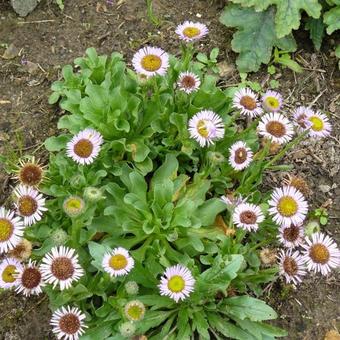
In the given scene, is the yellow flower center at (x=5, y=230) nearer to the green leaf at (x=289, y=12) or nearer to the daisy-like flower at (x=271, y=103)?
the daisy-like flower at (x=271, y=103)

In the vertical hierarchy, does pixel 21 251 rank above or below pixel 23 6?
below

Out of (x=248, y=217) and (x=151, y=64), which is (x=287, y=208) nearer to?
(x=248, y=217)

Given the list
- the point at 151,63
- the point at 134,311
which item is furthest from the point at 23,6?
the point at 134,311

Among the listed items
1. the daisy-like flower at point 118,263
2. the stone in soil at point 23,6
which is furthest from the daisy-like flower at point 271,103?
the stone in soil at point 23,6

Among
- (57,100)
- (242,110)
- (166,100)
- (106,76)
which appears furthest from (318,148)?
(57,100)

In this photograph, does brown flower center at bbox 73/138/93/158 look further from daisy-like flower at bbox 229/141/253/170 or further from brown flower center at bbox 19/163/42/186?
daisy-like flower at bbox 229/141/253/170

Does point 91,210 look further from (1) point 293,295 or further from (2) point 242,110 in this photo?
(1) point 293,295
